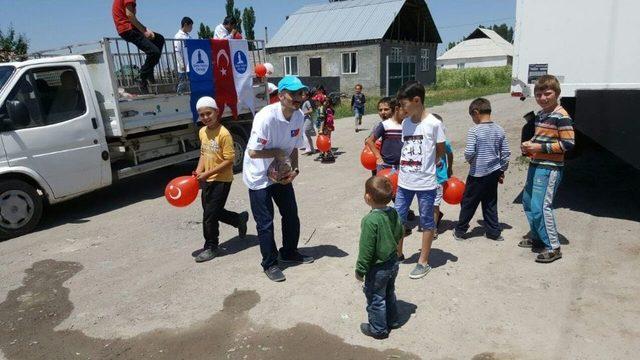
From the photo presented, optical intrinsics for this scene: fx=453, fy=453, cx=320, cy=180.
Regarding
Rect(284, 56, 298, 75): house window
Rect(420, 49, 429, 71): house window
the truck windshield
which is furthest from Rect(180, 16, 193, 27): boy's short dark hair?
Rect(420, 49, 429, 71): house window

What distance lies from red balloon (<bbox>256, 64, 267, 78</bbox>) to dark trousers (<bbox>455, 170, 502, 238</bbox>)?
5859 millimetres

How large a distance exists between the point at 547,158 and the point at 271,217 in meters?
2.66

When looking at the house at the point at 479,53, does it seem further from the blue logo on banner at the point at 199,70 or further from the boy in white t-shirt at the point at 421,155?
the boy in white t-shirt at the point at 421,155

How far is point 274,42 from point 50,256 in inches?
1126

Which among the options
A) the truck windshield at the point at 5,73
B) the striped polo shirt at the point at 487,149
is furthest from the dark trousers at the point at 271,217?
the truck windshield at the point at 5,73

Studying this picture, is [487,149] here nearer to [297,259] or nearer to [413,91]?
[413,91]

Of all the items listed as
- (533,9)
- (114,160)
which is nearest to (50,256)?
(114,160)

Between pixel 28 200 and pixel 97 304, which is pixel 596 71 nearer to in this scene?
pixel 97 304

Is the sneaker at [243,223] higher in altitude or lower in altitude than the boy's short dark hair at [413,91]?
lower

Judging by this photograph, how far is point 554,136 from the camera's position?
4.19 m

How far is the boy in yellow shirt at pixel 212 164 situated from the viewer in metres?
4.53

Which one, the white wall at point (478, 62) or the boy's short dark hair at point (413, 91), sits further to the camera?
the white wall at point (478, 62)

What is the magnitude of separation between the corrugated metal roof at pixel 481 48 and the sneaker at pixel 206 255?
70288 millimetres

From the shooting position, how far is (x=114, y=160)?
723cm
